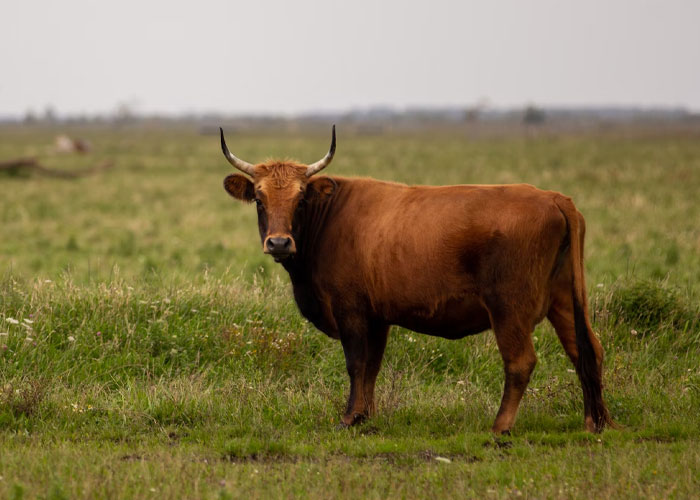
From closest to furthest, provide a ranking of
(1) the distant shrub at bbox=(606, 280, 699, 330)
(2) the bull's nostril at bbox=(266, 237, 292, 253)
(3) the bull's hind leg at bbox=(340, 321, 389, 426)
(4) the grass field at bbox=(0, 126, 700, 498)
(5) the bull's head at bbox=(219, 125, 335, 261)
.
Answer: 1. (4) the grass field at bbox=(0, 126, 700, 498)
2. (2) the bull's nostril at bbox=(266, 237, 292, 253)
3. (5) the bull's head at bbox=(219, 125, 335, 261)
4. (3) the bull's hind leg at bbox=(340, 321, 389, 426)
5. (1) the distant shrub at bbox=(606, 280, 699, 330)

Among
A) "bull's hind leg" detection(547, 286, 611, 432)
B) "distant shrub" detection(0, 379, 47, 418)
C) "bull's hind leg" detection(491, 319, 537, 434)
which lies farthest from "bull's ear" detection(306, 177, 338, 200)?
"distant shrub" detection(0, 379, 47, 418)

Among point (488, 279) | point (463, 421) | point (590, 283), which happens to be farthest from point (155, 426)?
point (590, 283)

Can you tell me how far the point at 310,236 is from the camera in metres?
7.16

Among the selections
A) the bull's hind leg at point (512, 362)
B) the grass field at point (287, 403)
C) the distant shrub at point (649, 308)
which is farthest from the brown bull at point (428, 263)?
the distant shrub at point (649, 308)

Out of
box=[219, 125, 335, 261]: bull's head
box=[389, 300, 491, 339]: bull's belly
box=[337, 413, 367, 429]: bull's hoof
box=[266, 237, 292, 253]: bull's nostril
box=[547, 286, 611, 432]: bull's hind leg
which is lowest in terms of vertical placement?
box=[337, 413, 367, 429]: bull's hoof

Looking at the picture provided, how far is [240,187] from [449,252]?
200 centimetres

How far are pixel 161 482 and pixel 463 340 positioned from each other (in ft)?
13.2

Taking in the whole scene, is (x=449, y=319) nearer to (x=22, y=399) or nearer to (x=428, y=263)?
(x=428, y=263)

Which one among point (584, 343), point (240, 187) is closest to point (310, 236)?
point (240, 187)

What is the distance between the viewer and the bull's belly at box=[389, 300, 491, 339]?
638 cm

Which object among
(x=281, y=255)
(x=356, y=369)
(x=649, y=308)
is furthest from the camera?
(x=649, y=308)

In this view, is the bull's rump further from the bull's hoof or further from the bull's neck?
the bull's hoof

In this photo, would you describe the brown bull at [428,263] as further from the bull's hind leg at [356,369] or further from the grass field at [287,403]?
the grass field at [287,403]

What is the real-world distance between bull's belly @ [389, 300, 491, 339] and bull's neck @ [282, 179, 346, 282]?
931 mm
